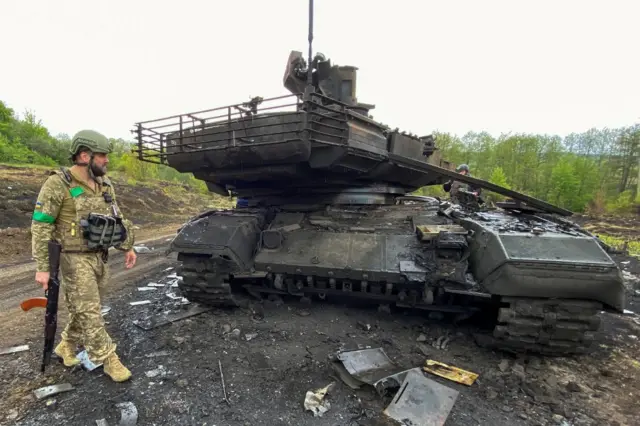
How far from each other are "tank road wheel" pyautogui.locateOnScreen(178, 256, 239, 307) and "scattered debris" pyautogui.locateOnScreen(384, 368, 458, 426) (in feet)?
7.83

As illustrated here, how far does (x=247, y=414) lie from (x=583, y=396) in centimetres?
300

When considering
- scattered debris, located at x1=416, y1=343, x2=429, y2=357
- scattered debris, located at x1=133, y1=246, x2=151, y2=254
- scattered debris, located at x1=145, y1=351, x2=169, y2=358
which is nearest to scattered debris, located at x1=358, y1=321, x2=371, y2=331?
scattered debris, located at x1=416, y1=343, x2=429, y2=357

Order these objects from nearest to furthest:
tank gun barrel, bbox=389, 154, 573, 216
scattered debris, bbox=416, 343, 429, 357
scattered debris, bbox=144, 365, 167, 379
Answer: scattered debris, bbox=144, 365, 167, 379 < scattered debris, bbox=416, 343, 429, 357 < tank gun barrel, bbox=389, 154, 573, 216

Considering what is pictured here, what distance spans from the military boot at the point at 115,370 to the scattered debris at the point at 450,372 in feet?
9.39

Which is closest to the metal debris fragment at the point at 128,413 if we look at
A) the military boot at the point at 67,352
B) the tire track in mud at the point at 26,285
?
the military boot at the point at 67,352

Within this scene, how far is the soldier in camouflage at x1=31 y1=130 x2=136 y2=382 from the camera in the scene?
3074 mm

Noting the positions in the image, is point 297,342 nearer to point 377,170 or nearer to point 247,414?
point 247,414

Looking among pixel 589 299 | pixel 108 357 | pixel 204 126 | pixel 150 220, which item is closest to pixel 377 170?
pixel 204 126

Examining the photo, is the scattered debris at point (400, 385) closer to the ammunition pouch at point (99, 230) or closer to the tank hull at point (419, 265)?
the tank hull at point (419, 265)

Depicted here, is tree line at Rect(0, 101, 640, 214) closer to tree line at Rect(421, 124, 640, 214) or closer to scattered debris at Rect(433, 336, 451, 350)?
tree line at Rect(421, 124, 640, 214)

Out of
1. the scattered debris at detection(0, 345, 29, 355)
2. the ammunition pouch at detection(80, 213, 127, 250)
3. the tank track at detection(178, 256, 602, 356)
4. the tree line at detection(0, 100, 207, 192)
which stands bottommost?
the scattered debris at detection(0, 345, 29, 355)

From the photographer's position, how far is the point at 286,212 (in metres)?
5.38

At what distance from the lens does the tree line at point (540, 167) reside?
26.0m

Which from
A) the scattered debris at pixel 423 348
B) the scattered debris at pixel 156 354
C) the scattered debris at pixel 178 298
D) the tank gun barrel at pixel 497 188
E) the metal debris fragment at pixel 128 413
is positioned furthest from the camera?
the scattered debris at pixel 178 298
